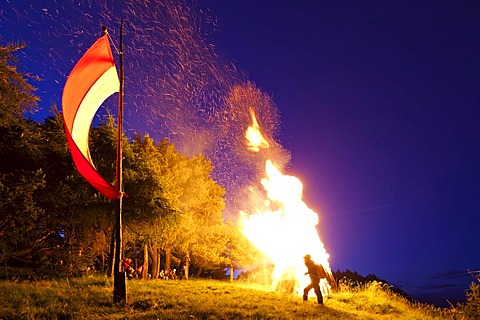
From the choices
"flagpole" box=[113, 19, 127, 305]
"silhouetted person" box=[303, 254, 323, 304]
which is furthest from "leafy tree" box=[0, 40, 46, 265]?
"silhouetted person" box=[303, 254, 323, 304]

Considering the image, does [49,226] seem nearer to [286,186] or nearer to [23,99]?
[23,99]

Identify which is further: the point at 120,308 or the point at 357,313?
the point at 357,313

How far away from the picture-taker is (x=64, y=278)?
17.1 metres

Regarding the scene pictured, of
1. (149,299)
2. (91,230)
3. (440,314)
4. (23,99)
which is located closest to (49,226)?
(91,230)

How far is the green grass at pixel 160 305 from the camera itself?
11.2 m

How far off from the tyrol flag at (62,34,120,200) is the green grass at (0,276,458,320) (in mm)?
3328

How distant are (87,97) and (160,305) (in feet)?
21.5

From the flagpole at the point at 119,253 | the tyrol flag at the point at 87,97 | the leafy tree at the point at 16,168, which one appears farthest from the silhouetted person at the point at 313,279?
the leafy tree at the point at 16,168

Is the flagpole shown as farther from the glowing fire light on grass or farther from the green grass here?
the glowing fire light on grass

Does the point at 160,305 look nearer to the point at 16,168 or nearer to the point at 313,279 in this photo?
the point at 313,279

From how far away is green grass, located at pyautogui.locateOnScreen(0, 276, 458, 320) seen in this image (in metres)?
11.2

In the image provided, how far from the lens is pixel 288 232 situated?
22.6 meters

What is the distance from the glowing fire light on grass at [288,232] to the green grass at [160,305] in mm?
4029

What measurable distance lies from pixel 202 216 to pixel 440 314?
21401 mm
